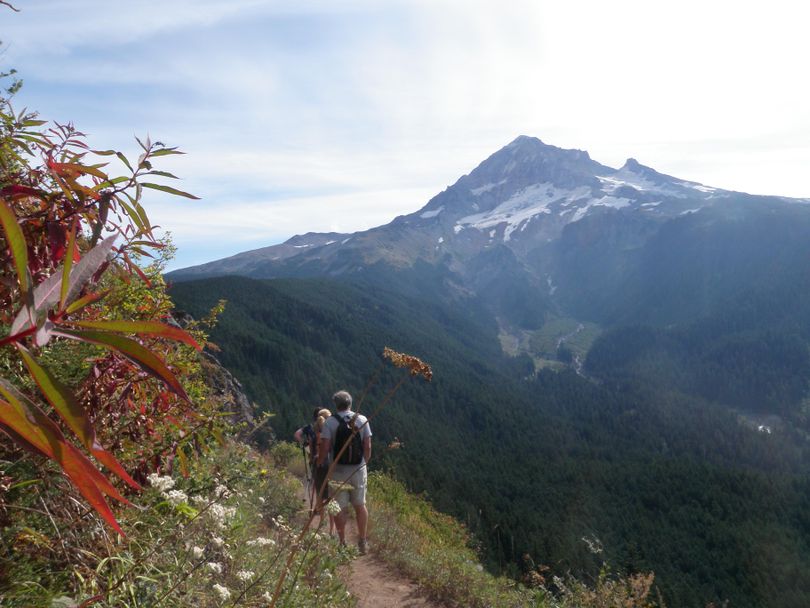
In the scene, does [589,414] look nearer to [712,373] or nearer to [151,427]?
[712,373]

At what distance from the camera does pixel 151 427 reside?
2.29m

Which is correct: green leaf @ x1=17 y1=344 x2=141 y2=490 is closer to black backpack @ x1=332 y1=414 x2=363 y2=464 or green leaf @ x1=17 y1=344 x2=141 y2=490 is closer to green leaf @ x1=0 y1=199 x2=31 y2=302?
green leaf @ x1=0 y1=199 x2=31 y2=302

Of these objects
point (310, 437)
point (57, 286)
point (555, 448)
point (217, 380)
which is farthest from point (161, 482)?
point (555, 448)

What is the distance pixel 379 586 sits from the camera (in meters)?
5.28

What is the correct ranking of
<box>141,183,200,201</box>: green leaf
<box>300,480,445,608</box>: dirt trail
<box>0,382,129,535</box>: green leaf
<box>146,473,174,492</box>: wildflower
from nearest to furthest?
<box>0,382,129,535</box>: green leaf
<box>141,183,200,201</box>: green leaf
<box>146,473,174,492</box>: wildflower
<box>300,480,445,608</box>: dirt trail

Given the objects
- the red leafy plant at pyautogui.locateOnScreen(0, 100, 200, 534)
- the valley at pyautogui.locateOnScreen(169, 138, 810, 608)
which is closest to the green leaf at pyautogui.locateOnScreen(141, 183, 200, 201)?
the red leafy plant at pyautogui.locateOnScreen(0, 100, 200, 534)

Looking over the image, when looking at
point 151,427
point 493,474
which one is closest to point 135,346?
point 151,427

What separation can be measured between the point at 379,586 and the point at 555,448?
99.0 m

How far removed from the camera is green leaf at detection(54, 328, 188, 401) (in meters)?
0.62

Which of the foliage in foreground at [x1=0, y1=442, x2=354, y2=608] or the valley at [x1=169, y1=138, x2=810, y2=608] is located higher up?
the foliage in foreground at [x1=0, y1=442, x2=354, y2=608]

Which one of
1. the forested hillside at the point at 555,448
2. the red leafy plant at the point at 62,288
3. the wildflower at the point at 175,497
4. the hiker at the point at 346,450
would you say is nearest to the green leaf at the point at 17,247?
the red leafy plant at the point at 62,288

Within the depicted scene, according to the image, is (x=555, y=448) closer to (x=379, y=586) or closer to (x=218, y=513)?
(x=379, y=586)

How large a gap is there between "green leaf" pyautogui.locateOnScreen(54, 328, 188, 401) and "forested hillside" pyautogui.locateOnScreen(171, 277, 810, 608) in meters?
27.2

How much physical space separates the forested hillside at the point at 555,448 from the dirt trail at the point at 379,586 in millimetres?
21424
